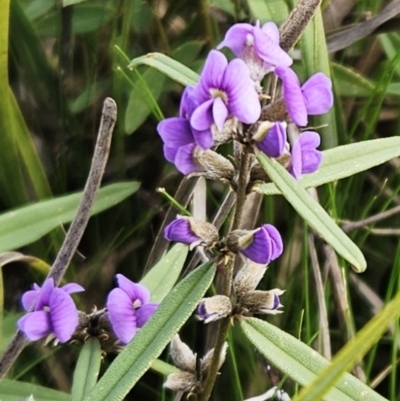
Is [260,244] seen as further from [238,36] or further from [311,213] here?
[238,36]

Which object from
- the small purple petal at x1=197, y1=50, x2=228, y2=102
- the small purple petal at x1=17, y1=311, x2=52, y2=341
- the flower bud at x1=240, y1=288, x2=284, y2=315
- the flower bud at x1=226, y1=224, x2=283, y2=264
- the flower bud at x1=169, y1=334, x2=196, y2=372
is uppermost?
the small purple petal at x1=197, y1=50, x2=228, y2=102

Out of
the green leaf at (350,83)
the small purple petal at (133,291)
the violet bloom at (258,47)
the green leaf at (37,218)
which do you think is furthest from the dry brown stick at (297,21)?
the green leaf at (350,83)

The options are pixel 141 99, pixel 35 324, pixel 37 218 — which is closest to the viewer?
pixel 35 324

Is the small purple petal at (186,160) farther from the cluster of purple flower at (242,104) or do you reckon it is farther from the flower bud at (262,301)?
the flower bud at (262,301)

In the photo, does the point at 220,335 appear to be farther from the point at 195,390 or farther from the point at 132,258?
the point at 132,258

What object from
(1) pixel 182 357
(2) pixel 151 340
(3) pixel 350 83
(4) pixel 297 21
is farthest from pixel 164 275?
(3) pixel 350 83

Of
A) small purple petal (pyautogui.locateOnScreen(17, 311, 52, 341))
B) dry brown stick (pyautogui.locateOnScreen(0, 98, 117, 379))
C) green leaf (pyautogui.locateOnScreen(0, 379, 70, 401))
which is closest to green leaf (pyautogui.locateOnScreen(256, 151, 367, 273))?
dry brown stick (pyautogui.locateOnScreen(0, 98, 117, 379))

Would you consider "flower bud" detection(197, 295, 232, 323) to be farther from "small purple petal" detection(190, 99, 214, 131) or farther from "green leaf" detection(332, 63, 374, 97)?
"green leaf" detection(332, 63, 374, 97)
